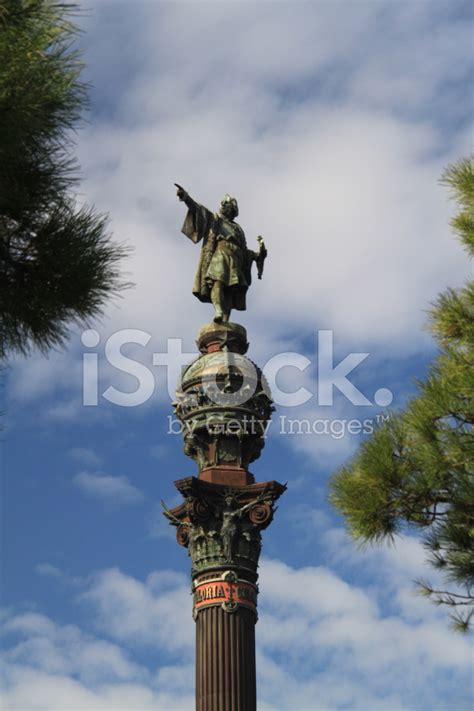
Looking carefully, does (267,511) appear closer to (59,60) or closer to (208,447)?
(208,447)

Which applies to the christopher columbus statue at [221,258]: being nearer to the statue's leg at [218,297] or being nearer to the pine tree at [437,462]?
the statue's leg at [218,297]

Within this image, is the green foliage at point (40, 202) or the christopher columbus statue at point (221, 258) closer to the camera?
the green foliage at point (40, 202)

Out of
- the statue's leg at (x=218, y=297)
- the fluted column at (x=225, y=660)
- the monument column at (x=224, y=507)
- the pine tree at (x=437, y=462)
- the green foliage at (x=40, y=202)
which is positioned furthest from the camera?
the statue's leg at (x=218, y=297)

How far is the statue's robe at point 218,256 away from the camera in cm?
2550

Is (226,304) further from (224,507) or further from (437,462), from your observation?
(437,462)

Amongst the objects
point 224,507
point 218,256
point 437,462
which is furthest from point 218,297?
point 437,462

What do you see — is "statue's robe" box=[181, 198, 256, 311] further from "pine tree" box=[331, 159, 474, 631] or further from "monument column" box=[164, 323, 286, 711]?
"pine tree" box=[331, 159, 474, 631]

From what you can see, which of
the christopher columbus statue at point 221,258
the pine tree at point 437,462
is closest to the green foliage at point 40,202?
the pine tree at point 437,462

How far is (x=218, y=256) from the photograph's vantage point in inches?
1014

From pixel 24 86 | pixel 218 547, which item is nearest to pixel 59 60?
pixel 24 86

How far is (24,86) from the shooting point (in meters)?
9.48

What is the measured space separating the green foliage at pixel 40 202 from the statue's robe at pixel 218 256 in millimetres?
14975

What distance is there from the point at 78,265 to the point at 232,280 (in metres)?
15.3

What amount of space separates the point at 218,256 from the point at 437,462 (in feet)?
43.1
